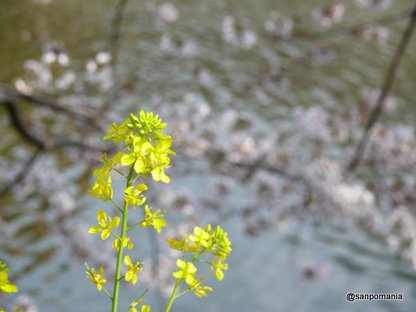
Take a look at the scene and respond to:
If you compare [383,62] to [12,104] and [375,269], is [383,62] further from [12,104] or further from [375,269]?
[12,104]

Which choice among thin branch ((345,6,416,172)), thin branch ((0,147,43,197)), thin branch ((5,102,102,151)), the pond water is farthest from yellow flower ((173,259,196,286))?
thin branch ((0,147,43,197))

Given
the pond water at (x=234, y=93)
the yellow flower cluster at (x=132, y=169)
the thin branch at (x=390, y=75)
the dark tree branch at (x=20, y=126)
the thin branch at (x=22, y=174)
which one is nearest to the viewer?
the yellow flower cluster at (x=132, y=169)

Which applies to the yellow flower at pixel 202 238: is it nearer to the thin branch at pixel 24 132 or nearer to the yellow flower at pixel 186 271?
the yellow flower at pixel 186 271

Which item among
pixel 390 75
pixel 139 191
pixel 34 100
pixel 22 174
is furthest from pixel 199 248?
pixel 22 174

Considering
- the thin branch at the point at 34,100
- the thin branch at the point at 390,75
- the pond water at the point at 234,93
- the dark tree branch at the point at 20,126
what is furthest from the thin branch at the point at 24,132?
the thin branch at the point at 390,75

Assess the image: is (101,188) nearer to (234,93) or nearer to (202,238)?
(202,238)

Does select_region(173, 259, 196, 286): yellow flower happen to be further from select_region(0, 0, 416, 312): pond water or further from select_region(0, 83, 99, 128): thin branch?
select_region(0, 0, 416, 312): pond water

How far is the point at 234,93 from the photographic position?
13.5m

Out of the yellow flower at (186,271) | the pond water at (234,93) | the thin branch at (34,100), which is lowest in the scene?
the yellow flower at (186,271)

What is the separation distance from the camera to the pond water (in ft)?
27.8

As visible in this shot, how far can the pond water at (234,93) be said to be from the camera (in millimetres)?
8461

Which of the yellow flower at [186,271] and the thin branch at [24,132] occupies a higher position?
the thin branch at [24,132]

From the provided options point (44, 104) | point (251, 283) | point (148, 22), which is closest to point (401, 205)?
point (251, 283)

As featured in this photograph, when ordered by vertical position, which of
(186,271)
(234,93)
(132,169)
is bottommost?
(186,271)
